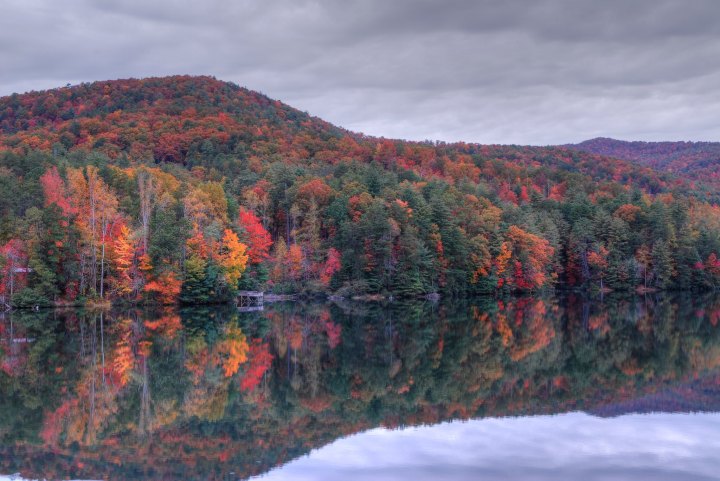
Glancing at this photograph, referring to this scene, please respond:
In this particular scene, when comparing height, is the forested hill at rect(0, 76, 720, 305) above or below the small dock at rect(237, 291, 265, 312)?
above

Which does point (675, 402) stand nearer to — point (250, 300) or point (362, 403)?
point (362, 403)

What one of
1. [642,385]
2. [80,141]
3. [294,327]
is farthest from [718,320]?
[80,141]

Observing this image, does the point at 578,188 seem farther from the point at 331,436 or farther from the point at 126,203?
the point at 331,436

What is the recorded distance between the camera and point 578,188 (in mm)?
104062

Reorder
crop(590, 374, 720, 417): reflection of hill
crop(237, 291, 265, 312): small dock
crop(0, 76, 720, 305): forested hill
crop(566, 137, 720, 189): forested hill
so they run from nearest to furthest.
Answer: crop(590, 374, 720, 417): reflection of hill, crop(0, 76, 720, 305): forested hill, crop(237, 291, 265, 312): small dock, crop(566, 137, 720, 189): forested hill

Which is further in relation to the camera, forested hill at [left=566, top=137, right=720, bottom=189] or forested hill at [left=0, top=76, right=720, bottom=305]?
forested hill at [left=566, top=137, right=720, bottom=189]

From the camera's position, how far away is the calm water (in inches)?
600

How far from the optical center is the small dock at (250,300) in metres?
59.3

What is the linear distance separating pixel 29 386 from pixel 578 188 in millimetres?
93002

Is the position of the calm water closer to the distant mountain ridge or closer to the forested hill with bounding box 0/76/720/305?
the forested hill with bounding box 0/76/720/305

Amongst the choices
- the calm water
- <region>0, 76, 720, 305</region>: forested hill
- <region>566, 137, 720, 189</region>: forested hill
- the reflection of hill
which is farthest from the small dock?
<region>566, 137, 720, 189</region>: forested hill

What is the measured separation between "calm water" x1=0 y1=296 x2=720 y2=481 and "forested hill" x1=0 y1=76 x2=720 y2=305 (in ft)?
57.9

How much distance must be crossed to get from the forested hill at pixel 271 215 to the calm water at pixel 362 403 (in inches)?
695

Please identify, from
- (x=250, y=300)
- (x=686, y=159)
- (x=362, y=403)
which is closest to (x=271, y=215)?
(x=250, y=300)
